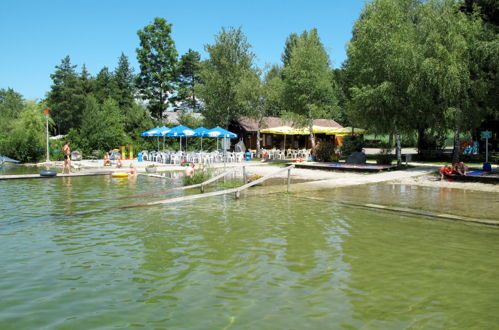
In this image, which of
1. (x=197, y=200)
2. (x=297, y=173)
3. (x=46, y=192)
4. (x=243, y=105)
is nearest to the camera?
(x=197, y=200)

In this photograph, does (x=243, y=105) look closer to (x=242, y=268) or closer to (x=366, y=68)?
(x=366, y=68)

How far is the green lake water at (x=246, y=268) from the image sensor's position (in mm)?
4703

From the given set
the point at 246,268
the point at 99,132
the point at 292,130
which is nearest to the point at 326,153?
the point at 292,130

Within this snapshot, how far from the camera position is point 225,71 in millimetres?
37312

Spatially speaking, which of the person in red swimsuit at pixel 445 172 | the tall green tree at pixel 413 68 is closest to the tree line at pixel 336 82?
the tall green tree at pixel 413 68

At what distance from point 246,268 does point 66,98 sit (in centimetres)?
5945

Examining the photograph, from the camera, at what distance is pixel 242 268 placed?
6281 millimetres

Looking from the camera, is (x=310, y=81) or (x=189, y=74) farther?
(x=189, y=74)

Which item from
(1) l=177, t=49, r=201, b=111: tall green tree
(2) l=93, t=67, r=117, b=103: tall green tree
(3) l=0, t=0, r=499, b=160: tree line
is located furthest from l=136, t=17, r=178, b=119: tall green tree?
(2) l=93, t=67, r=117, b=103: tall green tree

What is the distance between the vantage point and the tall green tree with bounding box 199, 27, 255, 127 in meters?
37.1

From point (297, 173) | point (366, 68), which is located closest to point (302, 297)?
point (297, 173)

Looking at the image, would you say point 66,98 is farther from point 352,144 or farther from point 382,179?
point 382,179

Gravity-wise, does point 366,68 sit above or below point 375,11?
below

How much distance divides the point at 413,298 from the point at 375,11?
22378 millimetres
